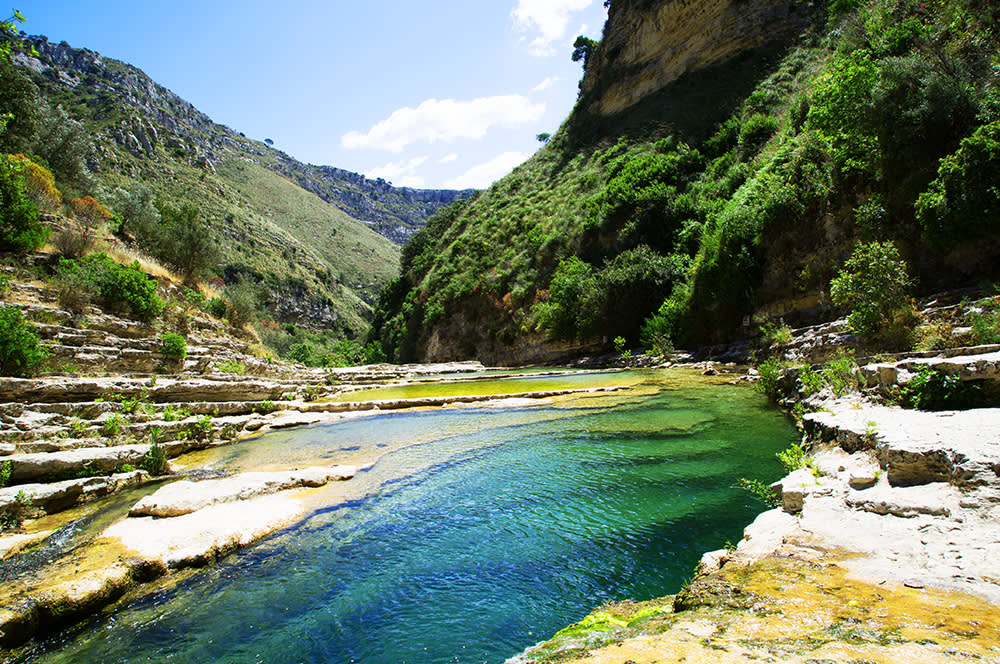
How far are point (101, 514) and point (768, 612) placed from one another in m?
8.84


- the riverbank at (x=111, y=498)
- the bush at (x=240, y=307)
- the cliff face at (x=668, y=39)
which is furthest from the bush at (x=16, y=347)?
the cliff face at (x=668, y=39)

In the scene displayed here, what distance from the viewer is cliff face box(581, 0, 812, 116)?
134 feet

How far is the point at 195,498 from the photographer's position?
6805 mm

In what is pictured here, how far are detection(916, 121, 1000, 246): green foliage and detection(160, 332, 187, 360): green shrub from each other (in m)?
25.2

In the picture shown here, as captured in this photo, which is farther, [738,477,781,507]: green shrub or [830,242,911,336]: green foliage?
[830,242,911,336]: green foliage

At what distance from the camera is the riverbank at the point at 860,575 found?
240cm

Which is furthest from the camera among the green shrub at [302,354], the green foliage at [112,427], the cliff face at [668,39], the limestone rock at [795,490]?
the green shrub at [302,354]

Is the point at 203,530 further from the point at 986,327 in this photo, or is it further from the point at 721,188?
the point at 721,188

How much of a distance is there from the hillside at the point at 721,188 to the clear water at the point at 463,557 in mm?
10997

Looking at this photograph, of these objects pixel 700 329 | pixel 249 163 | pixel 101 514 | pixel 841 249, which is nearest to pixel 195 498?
pixel 101 514

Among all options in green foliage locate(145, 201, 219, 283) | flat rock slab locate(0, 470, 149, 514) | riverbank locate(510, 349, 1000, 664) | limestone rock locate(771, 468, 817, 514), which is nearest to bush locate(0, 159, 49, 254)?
green foliage locate(145, 201, 219, 283)

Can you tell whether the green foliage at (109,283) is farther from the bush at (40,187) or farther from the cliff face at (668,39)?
the cliff face at (668,39)

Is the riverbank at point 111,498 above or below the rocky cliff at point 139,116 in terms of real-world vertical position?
below

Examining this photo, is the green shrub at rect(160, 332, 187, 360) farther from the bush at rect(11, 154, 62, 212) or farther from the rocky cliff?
the rocky cliff
